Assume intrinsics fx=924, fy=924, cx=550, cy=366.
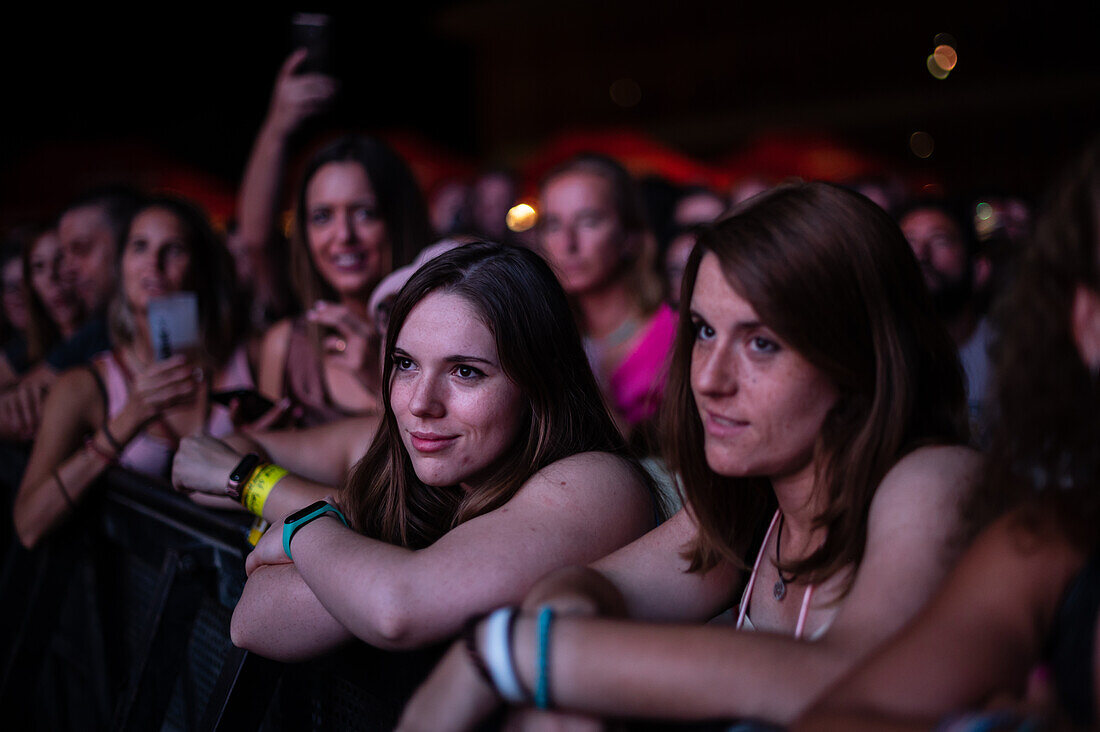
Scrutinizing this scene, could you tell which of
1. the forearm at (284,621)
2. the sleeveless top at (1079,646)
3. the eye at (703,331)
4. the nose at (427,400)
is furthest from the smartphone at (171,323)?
the sleeveless top at (1079,646)

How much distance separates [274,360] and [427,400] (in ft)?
5.28

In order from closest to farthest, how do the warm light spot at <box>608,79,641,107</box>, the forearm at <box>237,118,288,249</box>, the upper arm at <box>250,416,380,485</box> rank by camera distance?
the upper arm at <box>250,416,380,485</box> → the forearm at <box>237,118,288,249</box> → the warm light spot at <box>608,79,641,107</box>

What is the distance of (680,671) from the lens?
113 cm

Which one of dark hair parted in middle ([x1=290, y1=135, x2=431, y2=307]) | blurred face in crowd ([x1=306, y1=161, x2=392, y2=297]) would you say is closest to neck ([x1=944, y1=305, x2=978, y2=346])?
dark hair parted in middle ([x1=290, y1=135, x2=431, y2=307])

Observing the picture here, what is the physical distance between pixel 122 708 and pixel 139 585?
19.3 inches

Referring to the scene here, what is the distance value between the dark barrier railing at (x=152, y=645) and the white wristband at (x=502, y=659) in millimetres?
292

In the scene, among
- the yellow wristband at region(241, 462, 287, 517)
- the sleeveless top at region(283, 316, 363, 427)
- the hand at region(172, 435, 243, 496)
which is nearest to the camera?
the yellow wristband at region(241, 462, 287, 517)

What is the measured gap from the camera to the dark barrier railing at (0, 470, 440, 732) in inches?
67.8

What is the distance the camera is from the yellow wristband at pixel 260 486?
81.8 inches

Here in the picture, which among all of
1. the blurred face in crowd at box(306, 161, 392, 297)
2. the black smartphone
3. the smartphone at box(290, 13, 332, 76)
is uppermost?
the smartphone at box(290, 13, 332, 76)

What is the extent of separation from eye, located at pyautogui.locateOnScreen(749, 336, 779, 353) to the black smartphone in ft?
5.34

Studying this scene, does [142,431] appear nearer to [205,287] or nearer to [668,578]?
[205,287]

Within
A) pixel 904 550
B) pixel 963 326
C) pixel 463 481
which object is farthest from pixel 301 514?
pixel 963 326

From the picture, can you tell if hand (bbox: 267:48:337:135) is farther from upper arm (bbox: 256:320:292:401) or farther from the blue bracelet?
the blue bracelet
